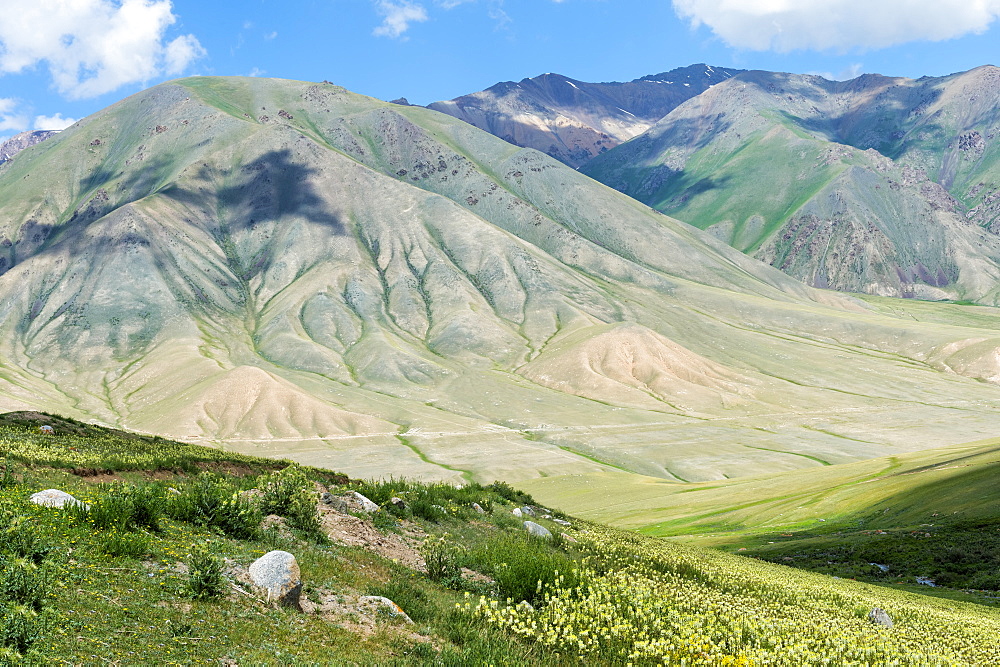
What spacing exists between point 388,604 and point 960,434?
19169cm

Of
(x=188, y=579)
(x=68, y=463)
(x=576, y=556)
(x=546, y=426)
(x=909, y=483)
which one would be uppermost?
(x=188, y=579)

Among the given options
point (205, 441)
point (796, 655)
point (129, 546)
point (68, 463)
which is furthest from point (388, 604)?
point (205, 441)

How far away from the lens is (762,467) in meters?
136

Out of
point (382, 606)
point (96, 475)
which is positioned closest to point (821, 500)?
point (96, 475)

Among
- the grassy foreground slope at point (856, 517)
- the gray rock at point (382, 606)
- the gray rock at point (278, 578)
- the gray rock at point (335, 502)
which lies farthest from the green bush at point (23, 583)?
the grassy foreground slope at point (856, 517)

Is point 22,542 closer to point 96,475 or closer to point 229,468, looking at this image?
point 96,475

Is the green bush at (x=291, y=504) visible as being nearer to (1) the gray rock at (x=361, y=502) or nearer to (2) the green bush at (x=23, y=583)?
(1) the gray rock at (x=361, y=502)

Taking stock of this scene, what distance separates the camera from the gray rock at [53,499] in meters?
14.4

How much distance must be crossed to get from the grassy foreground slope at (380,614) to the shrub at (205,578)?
0.03 m

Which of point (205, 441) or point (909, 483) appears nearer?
point (909, 483)

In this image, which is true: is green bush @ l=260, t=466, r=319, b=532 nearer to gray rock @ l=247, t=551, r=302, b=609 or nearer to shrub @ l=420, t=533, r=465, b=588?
shrub @ l=420, t=533, r=465, b=588

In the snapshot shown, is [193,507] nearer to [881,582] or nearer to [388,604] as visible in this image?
[388,604]

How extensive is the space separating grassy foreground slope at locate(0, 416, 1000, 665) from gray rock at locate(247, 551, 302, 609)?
0.99 feet

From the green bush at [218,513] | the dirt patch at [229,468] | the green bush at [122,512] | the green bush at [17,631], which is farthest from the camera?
the dirt patch at [229,468]
